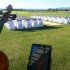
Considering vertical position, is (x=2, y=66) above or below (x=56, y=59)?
above

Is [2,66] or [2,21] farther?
[2,21]

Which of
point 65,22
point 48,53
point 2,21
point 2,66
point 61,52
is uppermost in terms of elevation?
point 2,21

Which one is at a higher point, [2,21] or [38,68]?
[2,21]

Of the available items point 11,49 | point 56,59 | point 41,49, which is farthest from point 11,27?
point 41,49

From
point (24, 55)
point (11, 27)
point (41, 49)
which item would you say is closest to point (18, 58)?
point (24, 55)

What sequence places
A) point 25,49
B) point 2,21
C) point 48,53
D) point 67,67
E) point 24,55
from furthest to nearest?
point 25,49 → point 24,55 → point 67,67 → point 48,53 → point 2,21

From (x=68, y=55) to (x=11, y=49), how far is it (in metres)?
3.70

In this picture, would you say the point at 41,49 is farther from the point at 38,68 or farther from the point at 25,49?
the point at 25,49

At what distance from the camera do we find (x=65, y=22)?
35.5 m

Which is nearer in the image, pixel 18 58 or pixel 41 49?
pixel 41 49

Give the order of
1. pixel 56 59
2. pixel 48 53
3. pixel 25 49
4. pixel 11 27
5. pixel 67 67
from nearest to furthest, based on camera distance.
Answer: pixel 48 53 < pixel 67 67 < pixel 56 59 < pixel 25 49 < pixel 11 27

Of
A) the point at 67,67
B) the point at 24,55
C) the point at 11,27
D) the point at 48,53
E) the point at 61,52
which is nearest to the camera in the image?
the point at 48,53

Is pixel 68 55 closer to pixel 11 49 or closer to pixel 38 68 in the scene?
pixel 11 49

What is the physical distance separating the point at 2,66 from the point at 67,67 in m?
7.46
